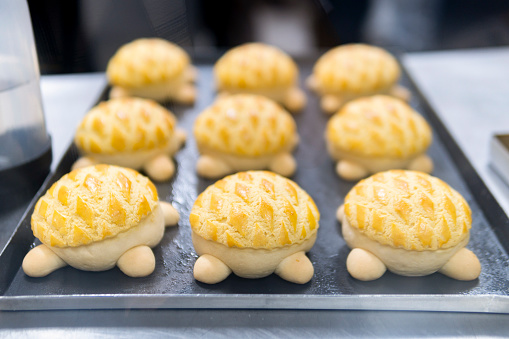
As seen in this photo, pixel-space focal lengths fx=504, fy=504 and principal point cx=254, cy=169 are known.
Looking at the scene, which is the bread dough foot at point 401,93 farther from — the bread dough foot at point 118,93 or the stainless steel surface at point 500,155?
the bread dough foot at point 118,93

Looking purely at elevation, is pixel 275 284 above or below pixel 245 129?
below

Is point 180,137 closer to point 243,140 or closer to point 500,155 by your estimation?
point 243,140

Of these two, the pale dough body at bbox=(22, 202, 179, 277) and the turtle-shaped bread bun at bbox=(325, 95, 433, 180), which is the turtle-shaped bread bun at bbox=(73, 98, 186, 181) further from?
the turtle-shaped bread bun at bbox=(325, 95, 433, 180)

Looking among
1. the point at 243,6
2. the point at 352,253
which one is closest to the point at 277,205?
the point at 352,253

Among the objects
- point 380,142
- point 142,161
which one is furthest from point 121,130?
point 380,142

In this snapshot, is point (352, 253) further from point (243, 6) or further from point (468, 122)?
point (243, 6)

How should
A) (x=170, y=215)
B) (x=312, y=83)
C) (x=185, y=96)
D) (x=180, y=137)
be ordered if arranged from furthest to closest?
(x=312, y=83), (x=185, y=96), (x=180, y=137), (x=170, y=215)

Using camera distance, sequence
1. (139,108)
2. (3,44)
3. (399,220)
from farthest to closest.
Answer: (139,108)
(3,44)
(399,220)
